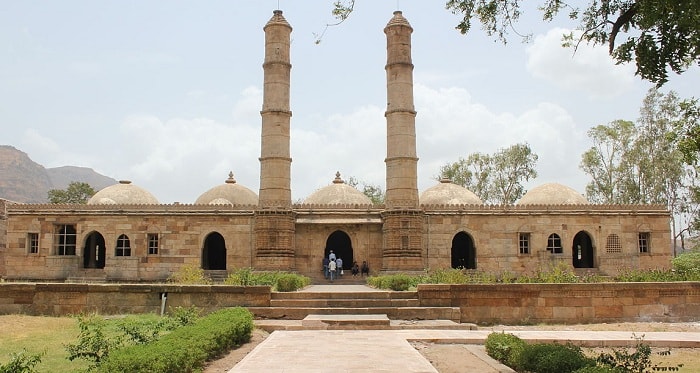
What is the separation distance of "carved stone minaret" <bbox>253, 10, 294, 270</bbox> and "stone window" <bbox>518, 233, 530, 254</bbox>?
7205 mm

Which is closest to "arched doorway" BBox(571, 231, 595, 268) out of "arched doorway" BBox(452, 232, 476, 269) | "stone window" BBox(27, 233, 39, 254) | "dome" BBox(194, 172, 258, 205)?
"arched doorway" BBox(452, 232, 476, 269)

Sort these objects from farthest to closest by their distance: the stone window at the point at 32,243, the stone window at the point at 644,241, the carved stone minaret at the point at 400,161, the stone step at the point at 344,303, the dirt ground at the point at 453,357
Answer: the stone window at the point at 32,243 → the stone window at the point at 644,241 → the carved stone minaret at the point at 400,161 → the stone step at the point at 344,303 → the dirt ground at the point at 453,357

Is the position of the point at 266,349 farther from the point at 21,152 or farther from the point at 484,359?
the point at 21,152

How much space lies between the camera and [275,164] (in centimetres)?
2058

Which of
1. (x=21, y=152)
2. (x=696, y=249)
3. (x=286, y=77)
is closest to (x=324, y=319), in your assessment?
(x=286, y=77)

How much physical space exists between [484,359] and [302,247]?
1312cm

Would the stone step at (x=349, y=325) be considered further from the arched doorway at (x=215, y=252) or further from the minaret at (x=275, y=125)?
the arched doorway at (x=215, y=252)

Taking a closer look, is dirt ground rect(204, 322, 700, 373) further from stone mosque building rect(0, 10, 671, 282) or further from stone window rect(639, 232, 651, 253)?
stone window rect(639, 232, 651, 253)

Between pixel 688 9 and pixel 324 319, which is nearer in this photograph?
pixel 688 9

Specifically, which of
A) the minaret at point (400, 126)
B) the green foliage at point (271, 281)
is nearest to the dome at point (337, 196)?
the minaret at point (400, 126)

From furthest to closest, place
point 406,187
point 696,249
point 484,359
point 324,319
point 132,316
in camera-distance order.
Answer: point 696,249 < point 406,187 < point 132,316 < point 324,319 < point 484,359

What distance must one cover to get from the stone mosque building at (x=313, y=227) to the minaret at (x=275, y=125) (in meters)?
0.03

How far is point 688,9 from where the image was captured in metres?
5.33

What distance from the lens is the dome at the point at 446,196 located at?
23.5 meters
